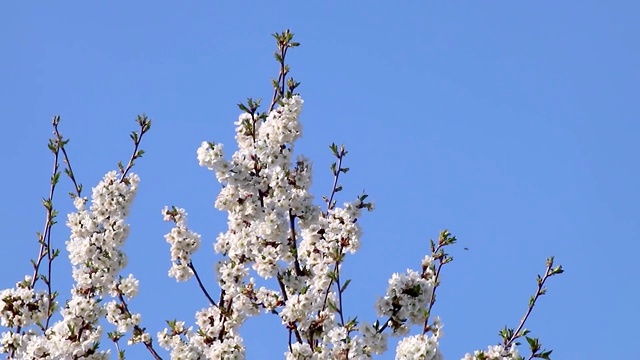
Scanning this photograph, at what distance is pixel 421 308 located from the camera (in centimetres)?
870

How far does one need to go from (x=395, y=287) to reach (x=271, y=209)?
139 cm

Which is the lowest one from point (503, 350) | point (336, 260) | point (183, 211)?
point (503, 350)

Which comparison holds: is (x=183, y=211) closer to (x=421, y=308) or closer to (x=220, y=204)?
(x=220, y=204)

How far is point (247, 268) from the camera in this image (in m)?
9.38

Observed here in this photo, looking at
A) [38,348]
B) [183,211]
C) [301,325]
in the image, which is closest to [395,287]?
[301,325]

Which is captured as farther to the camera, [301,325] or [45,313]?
[45,313]

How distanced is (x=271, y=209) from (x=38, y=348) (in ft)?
8.30

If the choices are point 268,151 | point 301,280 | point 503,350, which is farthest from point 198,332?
point 503,350

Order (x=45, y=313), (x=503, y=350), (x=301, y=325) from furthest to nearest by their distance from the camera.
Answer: (x=45, y=313) → (x=301, y=325) → (x=503, y=350)

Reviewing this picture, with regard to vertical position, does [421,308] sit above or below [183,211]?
below

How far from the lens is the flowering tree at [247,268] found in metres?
8.73

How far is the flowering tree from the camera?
873 cm

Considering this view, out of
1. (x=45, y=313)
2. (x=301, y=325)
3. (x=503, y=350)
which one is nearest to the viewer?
(x=503, y=350)

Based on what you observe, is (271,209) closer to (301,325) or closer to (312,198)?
(312,198)
